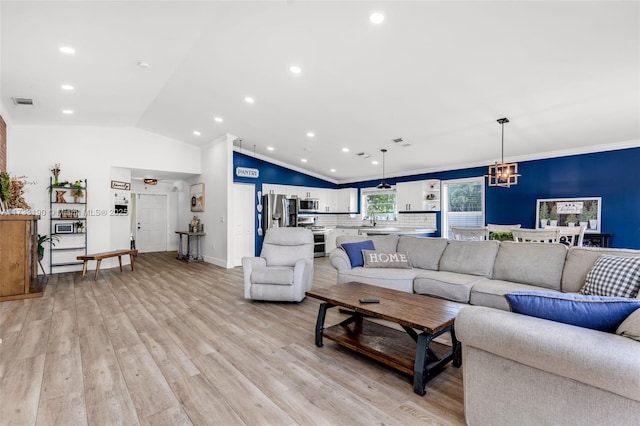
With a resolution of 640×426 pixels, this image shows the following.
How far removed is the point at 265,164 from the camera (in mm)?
8148

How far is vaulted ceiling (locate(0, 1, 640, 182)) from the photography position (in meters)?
2.72

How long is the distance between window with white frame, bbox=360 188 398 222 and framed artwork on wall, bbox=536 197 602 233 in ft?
11.2

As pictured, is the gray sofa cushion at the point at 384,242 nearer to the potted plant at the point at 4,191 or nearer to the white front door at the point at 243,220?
the white front door at the point at 243,220

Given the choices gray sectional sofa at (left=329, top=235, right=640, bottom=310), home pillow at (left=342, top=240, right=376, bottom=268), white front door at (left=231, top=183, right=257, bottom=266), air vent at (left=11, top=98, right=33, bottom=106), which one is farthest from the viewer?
white front door at (left=231, top=183, right=257, bottom=266)

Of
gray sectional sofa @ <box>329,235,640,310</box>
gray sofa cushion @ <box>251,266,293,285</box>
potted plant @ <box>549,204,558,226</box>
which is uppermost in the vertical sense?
potted plant @ <box>549,204,558,226</box>

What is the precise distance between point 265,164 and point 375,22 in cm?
570

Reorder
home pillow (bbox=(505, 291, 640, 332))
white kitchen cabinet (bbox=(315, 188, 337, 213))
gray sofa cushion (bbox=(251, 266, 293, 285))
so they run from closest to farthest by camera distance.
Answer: home pillow (bbox=(505, 291, 640, 332)), gray sofa cushion (bbox=(251, 266, 293, 285)), white kitchen cabinet (bbox=(315, 188, 337, 213))

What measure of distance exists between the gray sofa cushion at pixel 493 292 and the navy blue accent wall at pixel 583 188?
350 centimetres

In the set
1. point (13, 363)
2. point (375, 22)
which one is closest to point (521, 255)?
point (375, 22)

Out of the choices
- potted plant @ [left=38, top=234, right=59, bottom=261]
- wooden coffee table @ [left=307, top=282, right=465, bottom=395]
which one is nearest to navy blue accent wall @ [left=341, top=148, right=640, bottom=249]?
wooden coffee table @ [left=307, top=282, right=465, bottom=395]

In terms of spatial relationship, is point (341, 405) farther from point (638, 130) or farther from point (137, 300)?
point (638, 130)

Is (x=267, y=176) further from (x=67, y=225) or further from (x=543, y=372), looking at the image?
(x=543, y=372)

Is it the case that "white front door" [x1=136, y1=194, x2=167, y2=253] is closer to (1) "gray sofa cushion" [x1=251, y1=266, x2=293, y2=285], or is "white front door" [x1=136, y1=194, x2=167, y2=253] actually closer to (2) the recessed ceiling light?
(1) "gray sofa cushion" [x1=251, y1=266, x2=293, y2=285]

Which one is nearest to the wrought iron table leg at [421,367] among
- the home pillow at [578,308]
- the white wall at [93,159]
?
the home pillow at [578,308]
